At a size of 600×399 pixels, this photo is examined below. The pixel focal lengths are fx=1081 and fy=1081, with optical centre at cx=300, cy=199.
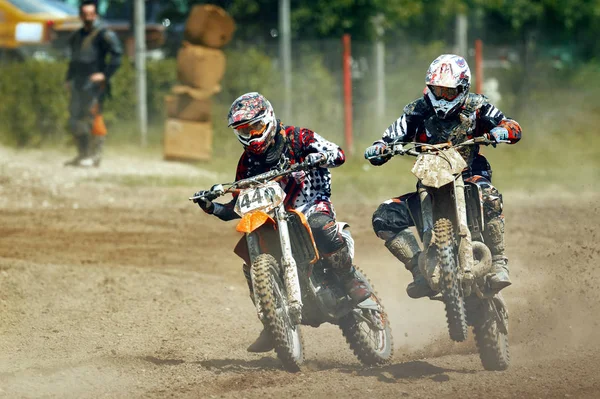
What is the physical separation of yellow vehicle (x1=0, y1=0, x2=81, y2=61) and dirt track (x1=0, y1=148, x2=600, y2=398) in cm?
753

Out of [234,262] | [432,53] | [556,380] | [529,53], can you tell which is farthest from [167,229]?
[529,53]

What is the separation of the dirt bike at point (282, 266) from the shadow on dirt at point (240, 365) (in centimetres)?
42

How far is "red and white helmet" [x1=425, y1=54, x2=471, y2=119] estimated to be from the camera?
7262 mm

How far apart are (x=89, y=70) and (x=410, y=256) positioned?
1054cm

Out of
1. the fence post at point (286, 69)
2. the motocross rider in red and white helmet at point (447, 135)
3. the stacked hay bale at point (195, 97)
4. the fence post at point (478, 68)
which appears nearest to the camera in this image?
the motocross rider in red and white helmet at point (447, 135)

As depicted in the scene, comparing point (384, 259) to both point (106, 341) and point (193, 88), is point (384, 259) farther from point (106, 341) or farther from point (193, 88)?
point (193, 88)

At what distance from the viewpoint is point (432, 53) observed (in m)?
23.2

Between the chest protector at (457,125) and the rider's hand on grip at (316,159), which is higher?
the chest protector at (457,125)

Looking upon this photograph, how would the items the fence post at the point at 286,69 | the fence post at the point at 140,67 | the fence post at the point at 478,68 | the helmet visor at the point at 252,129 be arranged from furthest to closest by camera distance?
the fence post at the point at 478,68 → the fence post at the point at 286,69 → the fence post at the point at 140,67 → the helmet visor at the point at 252,129

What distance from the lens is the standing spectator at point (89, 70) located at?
16734 millimetres

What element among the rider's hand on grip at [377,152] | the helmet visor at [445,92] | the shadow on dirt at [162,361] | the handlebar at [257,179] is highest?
the helmet visor at [445,92]

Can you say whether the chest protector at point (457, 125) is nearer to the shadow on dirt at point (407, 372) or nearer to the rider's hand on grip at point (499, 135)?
the rider's hand on grip at point (499, 135)

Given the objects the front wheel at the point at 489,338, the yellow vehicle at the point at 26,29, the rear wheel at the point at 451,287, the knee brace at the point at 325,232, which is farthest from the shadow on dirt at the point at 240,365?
the yellow vehicle at the point at 26,29

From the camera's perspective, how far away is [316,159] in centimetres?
699
